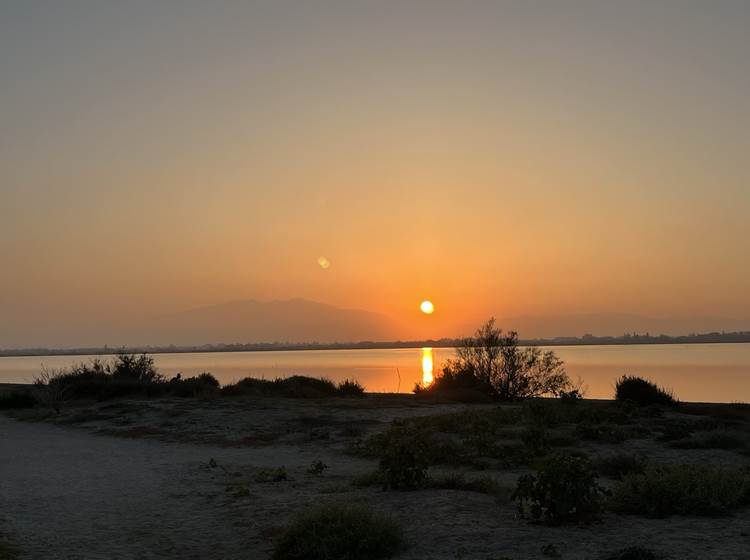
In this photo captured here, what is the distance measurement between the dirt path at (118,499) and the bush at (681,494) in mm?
5163

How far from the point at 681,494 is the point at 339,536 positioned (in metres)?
4.66

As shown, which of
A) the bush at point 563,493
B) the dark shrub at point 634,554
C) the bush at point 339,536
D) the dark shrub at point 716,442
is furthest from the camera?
the dark shrub at point 716,442

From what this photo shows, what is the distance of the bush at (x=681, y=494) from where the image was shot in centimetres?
951

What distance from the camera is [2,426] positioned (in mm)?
25594

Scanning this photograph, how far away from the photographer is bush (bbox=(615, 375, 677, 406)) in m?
27.0

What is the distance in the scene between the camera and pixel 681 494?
9664 millimetres

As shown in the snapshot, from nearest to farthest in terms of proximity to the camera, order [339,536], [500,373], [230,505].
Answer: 1. [339,536]
2. [230,505]
3. [500,373]

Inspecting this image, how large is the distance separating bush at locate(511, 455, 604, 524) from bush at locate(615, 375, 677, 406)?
60.7 ft

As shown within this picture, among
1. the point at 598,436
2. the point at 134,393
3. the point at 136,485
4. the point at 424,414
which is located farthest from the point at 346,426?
the point at 134,393

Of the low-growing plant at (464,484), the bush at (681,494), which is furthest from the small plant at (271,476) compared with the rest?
the bush at (681,494)

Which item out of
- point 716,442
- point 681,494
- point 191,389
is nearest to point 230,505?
point 681,494

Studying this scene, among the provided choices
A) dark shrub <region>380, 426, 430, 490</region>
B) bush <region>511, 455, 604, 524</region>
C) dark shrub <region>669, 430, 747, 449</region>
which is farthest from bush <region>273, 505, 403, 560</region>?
dark shrub <region>669, 430, 747, 449</region>

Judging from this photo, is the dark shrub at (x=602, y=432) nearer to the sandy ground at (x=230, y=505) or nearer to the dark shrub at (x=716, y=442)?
the sandy ground at (x=230, y=505)

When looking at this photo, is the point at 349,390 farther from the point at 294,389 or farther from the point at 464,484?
the point at 464,484
